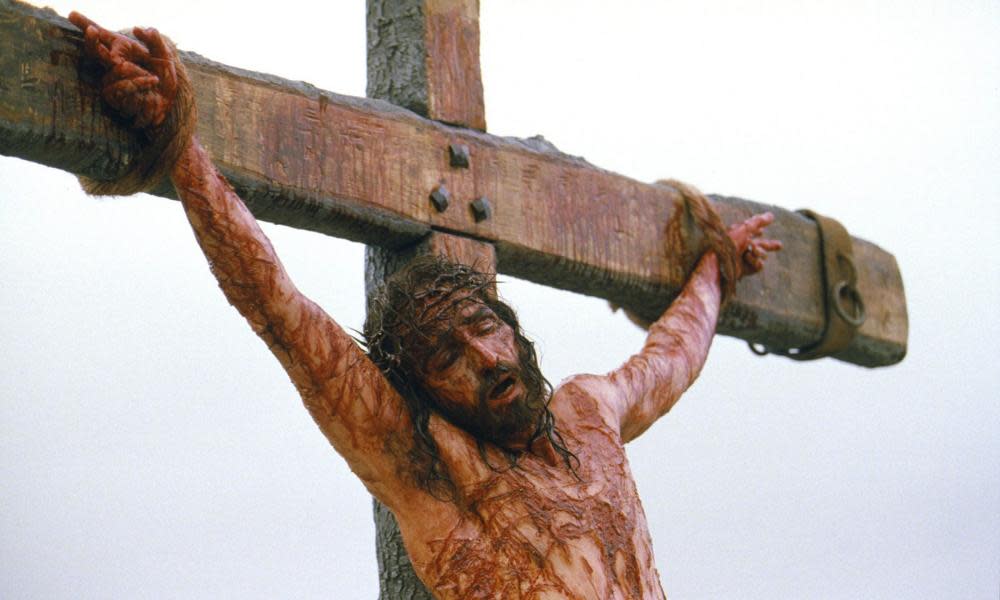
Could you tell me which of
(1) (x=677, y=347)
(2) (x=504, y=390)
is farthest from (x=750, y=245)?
(2) (x=504, y=390)

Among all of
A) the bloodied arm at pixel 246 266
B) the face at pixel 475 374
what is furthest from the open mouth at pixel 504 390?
the bloodied arm at pixel 246 266

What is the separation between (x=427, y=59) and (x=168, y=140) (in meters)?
0.79

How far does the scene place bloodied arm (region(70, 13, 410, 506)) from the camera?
320cm

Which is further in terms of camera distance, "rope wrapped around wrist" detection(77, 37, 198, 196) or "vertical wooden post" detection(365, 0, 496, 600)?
"vertical wooden post" detection(365, 0, 496, 600)

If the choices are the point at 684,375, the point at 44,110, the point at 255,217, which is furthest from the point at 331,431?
the point at 684,375

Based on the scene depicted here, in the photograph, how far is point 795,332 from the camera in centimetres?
455

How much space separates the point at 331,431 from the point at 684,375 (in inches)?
Answer: 38.0

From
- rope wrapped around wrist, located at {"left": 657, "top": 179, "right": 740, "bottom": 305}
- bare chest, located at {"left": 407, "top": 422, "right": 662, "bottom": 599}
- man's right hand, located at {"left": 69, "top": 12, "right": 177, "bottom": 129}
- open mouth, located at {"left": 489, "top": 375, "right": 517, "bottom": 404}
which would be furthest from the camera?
rope wrapped around wrist, located at {"left": 657, "top": 179, "right": 740, "bottom": 305}

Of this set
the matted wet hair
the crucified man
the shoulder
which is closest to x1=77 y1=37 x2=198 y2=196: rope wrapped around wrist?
the crucified man

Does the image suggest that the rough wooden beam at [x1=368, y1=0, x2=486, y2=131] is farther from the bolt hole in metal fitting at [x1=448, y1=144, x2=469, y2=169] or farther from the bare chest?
the bare chest

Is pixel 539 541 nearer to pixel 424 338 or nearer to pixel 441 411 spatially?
pixel 441 411

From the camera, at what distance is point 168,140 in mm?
3215

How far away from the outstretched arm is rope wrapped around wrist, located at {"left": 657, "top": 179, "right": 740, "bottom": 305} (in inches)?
0.7

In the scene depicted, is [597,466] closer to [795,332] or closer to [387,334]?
[387,334]
